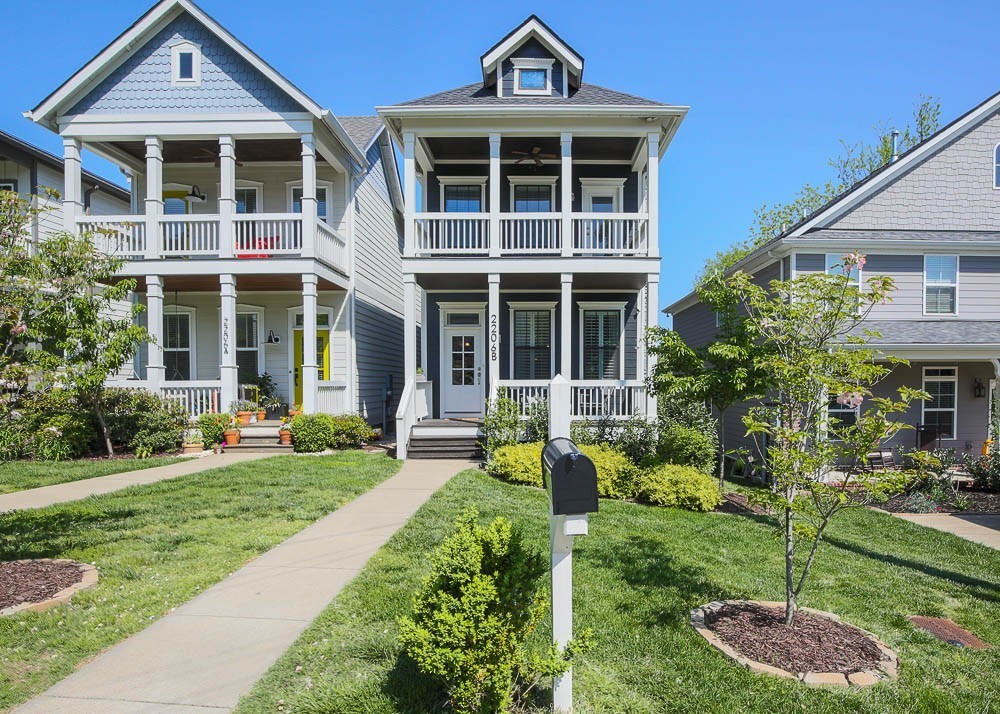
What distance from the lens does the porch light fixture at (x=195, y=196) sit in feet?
48.7

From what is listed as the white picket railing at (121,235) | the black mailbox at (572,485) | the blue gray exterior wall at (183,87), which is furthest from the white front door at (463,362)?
the black mailbox at (572,485)

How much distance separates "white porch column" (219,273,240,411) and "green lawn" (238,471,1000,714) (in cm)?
742

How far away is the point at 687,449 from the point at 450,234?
7108mm

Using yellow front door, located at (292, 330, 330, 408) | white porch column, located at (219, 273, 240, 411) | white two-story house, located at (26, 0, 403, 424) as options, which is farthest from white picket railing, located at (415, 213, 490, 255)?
white porch column, located at (219, 273, 240, 411)

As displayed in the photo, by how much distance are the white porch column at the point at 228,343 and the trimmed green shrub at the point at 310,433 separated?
1.84m

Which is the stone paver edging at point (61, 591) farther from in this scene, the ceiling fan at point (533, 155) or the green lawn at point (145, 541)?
the ceiling fan at point (533, 155)

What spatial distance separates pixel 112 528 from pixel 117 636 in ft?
9.47

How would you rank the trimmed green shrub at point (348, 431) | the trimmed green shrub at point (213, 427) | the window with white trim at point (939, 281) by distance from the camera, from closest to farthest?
the trimmed green shrub at point (213, 427) < the trimmed green shrub at point (348, 431) < the window with white trim at point (939, 281)

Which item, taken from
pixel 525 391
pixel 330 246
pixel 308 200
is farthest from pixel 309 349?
pixel 525 391

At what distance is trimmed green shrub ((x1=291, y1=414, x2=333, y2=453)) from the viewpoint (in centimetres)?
1222

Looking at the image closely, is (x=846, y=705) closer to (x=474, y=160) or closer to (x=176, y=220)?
(x=474, y=160)

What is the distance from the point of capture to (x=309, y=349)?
1295 cm

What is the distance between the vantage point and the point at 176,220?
42.8 ft

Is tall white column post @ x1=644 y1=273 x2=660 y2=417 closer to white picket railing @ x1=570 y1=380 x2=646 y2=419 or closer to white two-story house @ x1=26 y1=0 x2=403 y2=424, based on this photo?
white picket railing @ x1=570 y1=380 x2=646 y2=419
